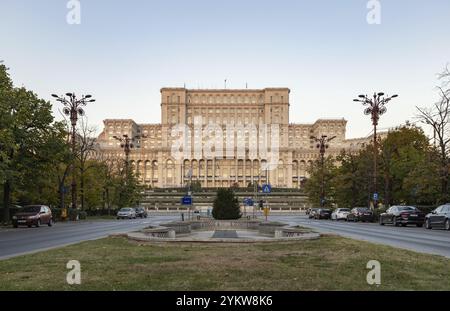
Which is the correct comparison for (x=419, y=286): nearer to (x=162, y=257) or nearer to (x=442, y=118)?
(x=162, y=257)

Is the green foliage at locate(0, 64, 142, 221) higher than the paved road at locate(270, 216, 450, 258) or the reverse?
higher

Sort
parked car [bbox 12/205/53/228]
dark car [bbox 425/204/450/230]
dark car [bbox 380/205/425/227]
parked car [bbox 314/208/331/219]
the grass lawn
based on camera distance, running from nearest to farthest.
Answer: the grass lawn, dark car [bbox 425/204/450/230], parked car [bbox 12/205/53/228], dark car [bbox 380/205/425/227], parked car [bbox 314/208/331/219]

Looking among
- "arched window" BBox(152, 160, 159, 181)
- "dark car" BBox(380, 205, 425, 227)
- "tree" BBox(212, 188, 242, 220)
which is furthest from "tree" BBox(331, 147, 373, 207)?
"arched window" BBox(152, 160, 159, 181)

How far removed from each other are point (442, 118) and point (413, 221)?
1087cm

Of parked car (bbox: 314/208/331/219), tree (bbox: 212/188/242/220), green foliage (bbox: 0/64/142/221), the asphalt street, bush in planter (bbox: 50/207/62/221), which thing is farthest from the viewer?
parked car (bbox: 314/208/331/219)

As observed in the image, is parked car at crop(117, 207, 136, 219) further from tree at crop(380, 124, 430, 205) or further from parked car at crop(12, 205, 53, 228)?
tree at crop(380, 124, 430, 205)

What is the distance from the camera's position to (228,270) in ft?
34.5

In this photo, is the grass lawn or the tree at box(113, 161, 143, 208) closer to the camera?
the grass lawn

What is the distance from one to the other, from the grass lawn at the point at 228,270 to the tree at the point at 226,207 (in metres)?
23.1

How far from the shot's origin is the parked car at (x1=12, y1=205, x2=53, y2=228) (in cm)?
3644

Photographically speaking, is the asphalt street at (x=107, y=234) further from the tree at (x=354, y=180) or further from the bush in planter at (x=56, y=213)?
the tree at (x=354, y=180)

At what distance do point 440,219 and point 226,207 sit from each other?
1483cm

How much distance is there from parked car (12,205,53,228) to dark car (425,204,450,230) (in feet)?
88.7
